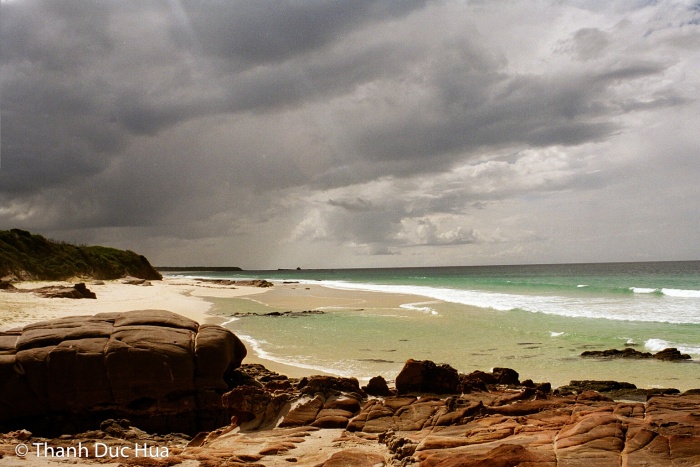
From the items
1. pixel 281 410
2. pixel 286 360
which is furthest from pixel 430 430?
pixel 286 360

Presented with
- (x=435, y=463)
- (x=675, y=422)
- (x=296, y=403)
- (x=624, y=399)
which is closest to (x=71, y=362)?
(x=296, y=403)

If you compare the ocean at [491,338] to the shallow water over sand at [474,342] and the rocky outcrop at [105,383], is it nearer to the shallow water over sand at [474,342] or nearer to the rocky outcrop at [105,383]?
the shallow water over sand at [474,342]

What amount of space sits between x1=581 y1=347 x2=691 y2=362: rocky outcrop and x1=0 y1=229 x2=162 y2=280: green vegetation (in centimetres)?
4399

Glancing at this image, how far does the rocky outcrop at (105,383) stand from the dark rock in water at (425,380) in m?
3.55

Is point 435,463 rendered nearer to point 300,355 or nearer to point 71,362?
point 71,362

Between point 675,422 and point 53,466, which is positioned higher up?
point 675,422

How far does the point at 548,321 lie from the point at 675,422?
19978mm

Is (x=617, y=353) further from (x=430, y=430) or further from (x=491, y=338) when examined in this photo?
(x=430, y=430)

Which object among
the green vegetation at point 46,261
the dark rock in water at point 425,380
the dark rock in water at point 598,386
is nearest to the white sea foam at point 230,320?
the dark rock in water at point 425,380

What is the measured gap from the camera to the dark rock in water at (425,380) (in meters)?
9.94

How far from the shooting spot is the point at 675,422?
6.39 m

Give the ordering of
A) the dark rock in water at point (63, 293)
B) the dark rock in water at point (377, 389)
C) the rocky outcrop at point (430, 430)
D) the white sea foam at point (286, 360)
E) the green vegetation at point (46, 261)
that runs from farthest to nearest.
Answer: the green vegetation at point (46, 261), the dark rock in water at point (63, 293), the white sea foam at point (286, 360), the dark rock in water at point (377, 389), the rocky outcrop at point (430, 430)

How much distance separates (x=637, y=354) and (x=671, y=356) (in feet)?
3.21

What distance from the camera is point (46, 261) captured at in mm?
50312
